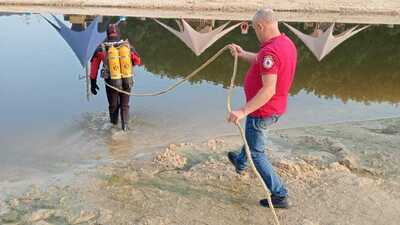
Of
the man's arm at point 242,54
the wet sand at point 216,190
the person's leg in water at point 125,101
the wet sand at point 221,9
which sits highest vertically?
the wet sand at point 221,9

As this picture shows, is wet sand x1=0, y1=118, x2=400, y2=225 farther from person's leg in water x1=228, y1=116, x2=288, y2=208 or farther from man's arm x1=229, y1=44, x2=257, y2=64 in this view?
man's arm x1=229, y1=44, x2=257, y2=64

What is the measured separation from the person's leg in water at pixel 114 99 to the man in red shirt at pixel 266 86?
9.30 feet

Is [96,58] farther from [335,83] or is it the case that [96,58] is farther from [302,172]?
[335,83]

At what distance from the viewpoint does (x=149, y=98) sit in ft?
30.8

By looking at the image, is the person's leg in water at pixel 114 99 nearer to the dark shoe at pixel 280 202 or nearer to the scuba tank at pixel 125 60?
the scuba tank at pixel 125 60

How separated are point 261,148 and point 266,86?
0.77 metres

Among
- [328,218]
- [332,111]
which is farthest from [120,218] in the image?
[332,111]

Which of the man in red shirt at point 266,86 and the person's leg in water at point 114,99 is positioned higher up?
the man in red shirt at point 266,86

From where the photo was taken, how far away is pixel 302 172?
5.69 metres

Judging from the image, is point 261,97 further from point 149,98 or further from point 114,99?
point 149,98

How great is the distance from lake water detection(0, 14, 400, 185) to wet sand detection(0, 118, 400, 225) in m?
0.82

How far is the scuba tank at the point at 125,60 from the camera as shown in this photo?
23.1 ft

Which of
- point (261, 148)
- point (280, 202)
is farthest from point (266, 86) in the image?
point (280, 202)

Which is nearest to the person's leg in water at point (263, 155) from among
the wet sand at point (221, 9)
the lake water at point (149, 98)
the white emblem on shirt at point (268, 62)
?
the white emblem on shirt at point (268, 62)
